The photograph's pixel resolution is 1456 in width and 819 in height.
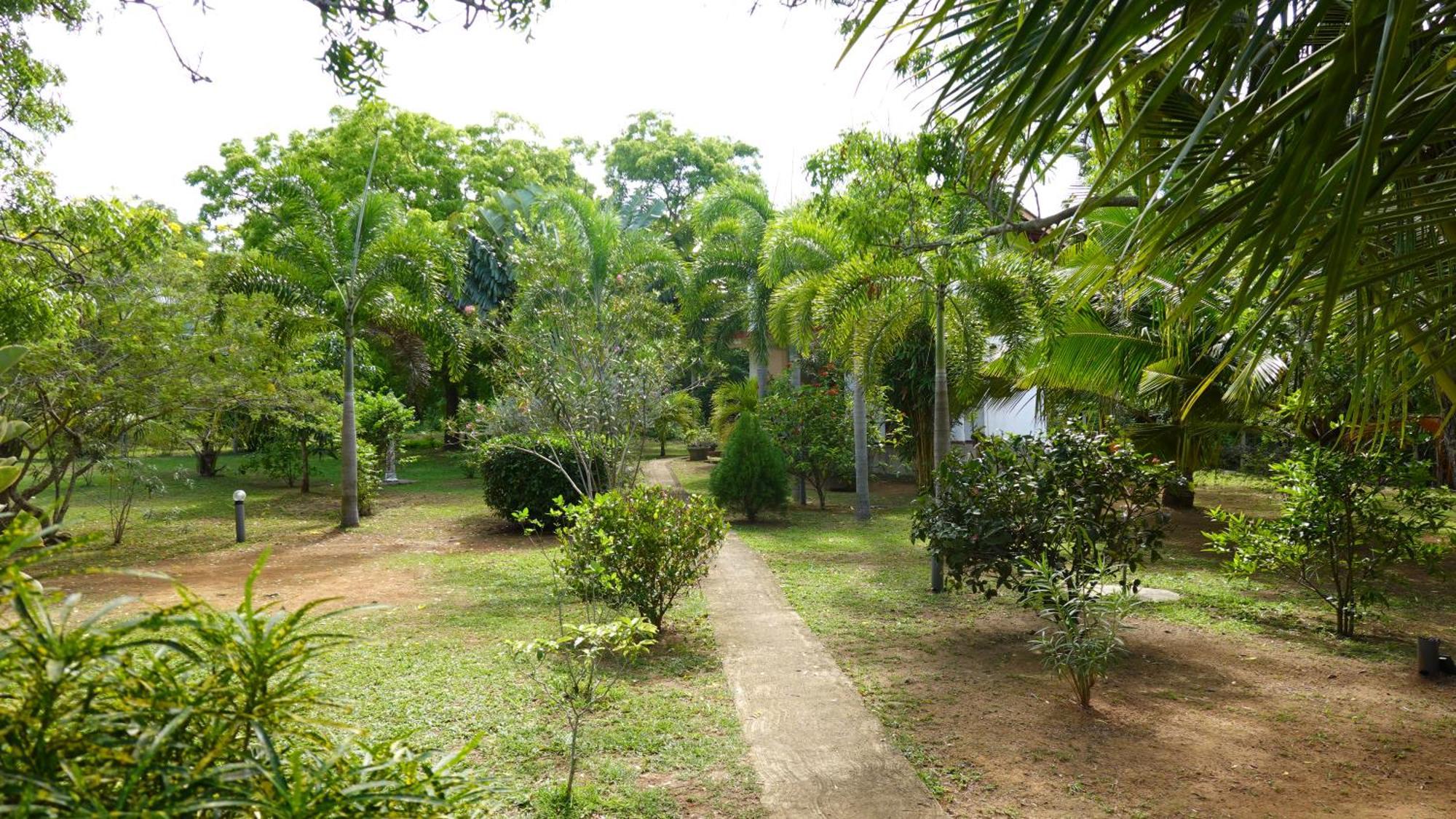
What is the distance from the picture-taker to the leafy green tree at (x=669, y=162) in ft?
141

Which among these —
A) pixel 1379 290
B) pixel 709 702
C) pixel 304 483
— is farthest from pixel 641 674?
pixel 304 483

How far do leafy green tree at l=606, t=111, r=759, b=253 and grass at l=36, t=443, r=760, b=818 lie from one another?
31373 millimetres

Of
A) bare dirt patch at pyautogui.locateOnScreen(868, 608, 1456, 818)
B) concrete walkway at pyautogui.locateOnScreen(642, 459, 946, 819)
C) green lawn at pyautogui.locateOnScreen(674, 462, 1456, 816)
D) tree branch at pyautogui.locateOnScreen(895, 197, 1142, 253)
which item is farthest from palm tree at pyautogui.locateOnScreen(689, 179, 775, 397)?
bare dirt patch at pyautogui.locateOnScreen(868, 608, 1456, 818)

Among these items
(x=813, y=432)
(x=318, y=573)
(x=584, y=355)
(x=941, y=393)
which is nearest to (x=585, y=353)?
(x=584, y=355)

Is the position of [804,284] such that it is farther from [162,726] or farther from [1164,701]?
[162,726]

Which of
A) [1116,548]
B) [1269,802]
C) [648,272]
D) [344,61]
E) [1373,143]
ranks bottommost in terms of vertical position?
[1269,802]

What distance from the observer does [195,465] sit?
28.4 m

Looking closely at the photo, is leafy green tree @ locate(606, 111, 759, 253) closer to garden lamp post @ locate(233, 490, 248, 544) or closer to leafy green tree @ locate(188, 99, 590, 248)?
leafy green tree @ locate(188, 99, 590, 248)

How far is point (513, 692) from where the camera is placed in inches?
245

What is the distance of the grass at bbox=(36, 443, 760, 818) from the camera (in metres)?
4.64

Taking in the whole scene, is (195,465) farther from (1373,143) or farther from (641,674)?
(1373,143)

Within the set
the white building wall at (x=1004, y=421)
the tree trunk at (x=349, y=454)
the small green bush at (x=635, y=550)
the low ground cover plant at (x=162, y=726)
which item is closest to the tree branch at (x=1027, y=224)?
the low ground cover plant at (x=162, y=726)

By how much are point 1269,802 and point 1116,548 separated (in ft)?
8.86

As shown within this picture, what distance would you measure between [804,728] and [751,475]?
9958mm
